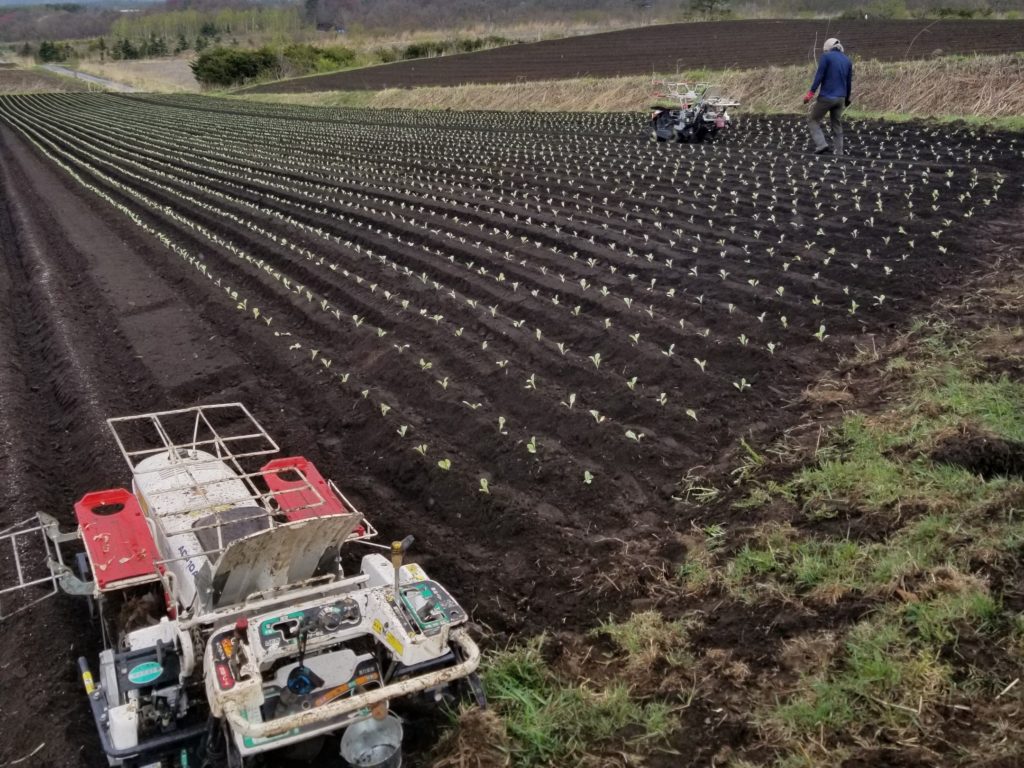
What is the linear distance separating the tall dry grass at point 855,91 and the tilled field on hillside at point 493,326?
2.75 metres

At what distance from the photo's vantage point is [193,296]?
1168cm

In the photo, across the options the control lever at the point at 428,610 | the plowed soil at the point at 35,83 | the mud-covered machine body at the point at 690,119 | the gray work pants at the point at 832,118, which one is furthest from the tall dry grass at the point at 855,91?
the plowed soil at the point at 35,83

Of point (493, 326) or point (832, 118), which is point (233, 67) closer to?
point (832, 118)

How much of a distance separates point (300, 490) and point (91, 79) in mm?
77872

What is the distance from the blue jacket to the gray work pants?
179 millimetres

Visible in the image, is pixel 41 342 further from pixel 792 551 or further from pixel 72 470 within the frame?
pixel 792 551

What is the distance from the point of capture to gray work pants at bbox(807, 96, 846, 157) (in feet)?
49.7

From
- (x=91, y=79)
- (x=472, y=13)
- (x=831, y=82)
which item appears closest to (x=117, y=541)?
(x=831, y=82)

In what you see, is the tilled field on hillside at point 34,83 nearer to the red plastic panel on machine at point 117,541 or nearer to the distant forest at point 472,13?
the distant forest at point 472,13

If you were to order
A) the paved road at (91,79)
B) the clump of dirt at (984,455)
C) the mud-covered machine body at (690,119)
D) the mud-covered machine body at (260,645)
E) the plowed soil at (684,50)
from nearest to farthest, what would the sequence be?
1. the mud-covered machine body at (260,645)
2. the clump of dirt at (984,455)
3. the mud-covered machine body at (690,119)
4. the plowed soil at (684,50)
5. the paved road at (91,79)

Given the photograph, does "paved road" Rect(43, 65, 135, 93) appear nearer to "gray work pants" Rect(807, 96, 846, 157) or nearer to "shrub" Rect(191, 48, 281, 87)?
"shrub" Rect(191, 48, 281, 87)

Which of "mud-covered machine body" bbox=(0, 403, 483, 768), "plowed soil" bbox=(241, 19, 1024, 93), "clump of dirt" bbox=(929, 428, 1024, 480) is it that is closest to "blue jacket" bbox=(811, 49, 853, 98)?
"plowed soil" bbox=(241, 19, 1024, 93)

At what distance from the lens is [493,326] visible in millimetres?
9219

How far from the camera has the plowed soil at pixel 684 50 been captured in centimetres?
2538
